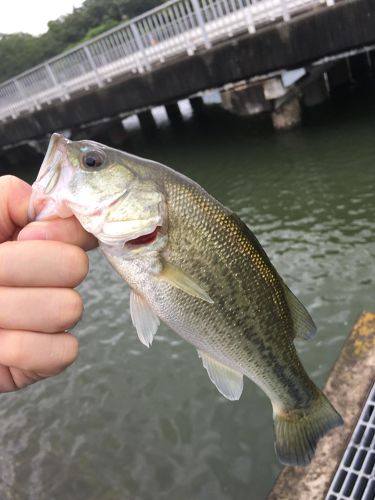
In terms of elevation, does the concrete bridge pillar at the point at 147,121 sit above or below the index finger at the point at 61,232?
below

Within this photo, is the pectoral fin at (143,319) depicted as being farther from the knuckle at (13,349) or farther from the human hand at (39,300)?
the knuckle at (13,349)

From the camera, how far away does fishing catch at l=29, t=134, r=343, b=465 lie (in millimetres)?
2061

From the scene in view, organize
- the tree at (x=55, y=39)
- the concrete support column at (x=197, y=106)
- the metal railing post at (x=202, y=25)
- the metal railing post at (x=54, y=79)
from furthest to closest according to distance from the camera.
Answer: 1. the tree at (x=55, y=39)
2. the concrete support column at (x=197, y=106)
3. the metal railing post at (x=54, y=79)
4. the metal railing post at (x=202, y=25)

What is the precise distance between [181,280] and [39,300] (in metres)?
0.66

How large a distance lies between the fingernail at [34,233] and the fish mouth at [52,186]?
0.09 meters

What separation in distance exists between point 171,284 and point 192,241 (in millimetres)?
237

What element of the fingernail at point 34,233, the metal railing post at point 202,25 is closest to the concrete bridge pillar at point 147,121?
the metal railing post at point 202,25

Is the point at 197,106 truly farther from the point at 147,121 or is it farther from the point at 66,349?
the point at 66,349

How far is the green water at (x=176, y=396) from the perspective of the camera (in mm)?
4609

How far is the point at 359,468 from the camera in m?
3.29

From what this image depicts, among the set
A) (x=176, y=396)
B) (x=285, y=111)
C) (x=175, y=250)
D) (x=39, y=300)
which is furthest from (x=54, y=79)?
(x=39, y=300)

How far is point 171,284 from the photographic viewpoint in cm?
215

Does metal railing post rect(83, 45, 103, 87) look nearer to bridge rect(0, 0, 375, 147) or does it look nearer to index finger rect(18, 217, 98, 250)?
bridge rect(0, 0, 375, 147)

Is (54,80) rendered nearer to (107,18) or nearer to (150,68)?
(150,68)
